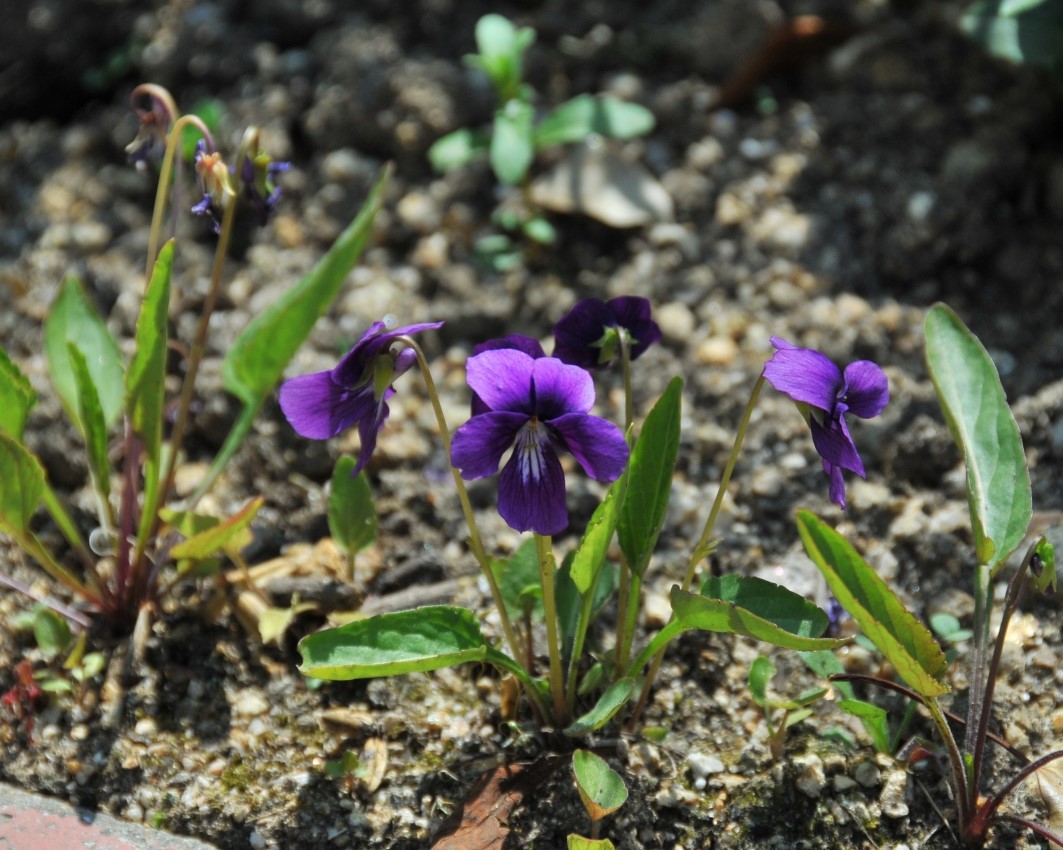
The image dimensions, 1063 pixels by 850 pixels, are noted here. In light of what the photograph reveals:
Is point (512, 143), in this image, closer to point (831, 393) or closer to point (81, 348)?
point (81, 348)

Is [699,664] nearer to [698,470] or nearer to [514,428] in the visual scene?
[698,470]

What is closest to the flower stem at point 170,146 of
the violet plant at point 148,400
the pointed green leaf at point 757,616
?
the violet plant at point 148,400

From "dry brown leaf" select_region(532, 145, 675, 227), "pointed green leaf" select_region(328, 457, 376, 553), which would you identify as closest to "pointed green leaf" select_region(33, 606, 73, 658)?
"pointed green leaf" select_region(328, 457, 376, 553)

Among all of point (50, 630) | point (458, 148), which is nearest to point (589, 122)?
point (458, 148)

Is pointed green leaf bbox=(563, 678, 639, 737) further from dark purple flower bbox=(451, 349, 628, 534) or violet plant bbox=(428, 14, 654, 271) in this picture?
violet plant bbox=(428, 14, 654, 271)

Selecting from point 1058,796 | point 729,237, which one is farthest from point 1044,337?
point 1058,796

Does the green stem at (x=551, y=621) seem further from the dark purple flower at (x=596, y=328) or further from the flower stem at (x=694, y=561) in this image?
the dark purple flower at (x=596, y=328)
